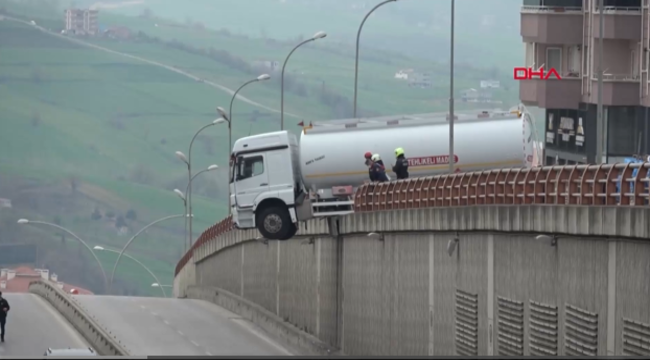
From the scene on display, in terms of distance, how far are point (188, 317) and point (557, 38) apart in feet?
71.2

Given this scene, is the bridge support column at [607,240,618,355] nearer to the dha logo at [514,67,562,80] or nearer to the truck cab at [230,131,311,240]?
the truck cab at [230,131,311,240]

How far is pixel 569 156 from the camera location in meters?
67.3

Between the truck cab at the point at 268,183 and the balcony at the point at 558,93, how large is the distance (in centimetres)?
2547

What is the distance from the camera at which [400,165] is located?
123 ft

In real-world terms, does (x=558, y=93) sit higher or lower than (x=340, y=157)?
higher

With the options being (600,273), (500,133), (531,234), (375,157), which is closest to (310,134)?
(375,157)

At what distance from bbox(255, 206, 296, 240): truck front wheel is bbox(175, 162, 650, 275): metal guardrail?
7.01ft

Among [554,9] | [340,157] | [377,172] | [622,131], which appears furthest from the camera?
[554,9]

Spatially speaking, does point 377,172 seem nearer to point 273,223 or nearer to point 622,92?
point 273,223

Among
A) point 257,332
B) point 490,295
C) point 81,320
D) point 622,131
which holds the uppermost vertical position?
point 622,131

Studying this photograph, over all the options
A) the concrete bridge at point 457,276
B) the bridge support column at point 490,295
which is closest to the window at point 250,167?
the concrete bridge at point 457,276

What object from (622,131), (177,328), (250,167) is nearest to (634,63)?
(622,131)

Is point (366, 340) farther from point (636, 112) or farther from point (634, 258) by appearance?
point (636, 112)

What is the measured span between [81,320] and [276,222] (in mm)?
7662
